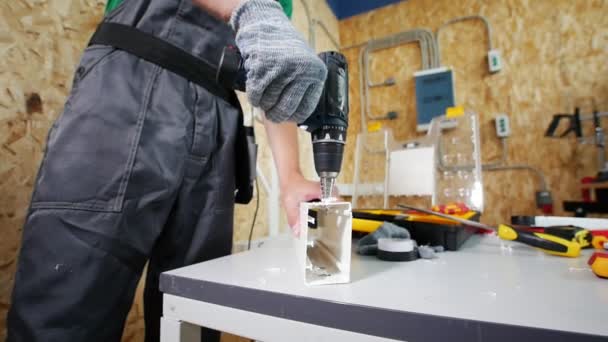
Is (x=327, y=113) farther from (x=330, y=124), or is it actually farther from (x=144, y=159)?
(x=144, y=159)

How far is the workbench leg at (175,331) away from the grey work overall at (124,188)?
0.53 ft

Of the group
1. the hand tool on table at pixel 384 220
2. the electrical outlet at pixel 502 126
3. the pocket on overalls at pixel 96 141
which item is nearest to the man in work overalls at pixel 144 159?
the pocket on overalls at pixel 96 141

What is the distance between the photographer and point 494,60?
2.11 m

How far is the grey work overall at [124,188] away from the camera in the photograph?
409mm

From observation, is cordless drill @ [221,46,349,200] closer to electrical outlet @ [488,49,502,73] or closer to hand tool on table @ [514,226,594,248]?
hand tool on table @ [514,226,594,248]

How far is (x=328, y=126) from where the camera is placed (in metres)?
0.40

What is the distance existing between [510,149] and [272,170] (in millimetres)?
1704

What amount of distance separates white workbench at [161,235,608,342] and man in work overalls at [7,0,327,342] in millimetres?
165

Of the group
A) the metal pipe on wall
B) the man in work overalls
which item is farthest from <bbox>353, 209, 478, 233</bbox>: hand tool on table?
the metal pipe on wall

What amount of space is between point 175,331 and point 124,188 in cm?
24

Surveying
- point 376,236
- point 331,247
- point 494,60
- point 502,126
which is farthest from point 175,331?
point 494,60

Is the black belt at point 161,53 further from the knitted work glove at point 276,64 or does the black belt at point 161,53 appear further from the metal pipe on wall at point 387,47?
the metal pipe on wall at point 387,47

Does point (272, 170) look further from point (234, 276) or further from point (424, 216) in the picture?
point (234, 276)

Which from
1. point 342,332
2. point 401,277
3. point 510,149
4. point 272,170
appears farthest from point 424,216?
point 510,149
